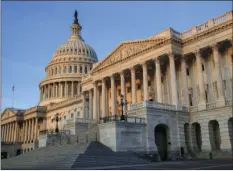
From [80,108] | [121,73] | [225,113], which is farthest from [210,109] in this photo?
[80,108]

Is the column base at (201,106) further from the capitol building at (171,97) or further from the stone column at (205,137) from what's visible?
the stone column at (205,137)

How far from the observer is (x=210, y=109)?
41375mm

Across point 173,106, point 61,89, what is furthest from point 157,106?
point 61,89

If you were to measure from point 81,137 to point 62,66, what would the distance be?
3461 inches

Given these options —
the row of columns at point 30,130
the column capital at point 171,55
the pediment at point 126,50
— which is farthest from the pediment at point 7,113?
the column capital at point 171,55

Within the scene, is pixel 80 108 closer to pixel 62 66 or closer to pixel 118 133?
pixel 62 66

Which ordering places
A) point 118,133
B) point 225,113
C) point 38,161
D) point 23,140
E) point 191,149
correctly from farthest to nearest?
point 23,140 < point 191,149 < point 225,113 < point 118,133 < point 38,161

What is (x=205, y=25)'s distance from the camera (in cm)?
4512

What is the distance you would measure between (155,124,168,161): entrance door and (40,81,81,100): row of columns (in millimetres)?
72560

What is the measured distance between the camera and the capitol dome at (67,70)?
4589 inches

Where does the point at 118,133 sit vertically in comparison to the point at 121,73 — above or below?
below

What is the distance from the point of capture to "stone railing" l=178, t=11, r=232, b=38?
41.9 m

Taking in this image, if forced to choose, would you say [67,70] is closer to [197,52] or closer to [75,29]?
[75,29]

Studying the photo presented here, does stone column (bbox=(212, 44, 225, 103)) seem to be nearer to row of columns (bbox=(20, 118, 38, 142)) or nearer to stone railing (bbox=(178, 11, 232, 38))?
stone railing (bbox=(178, 11, 232, 38))
